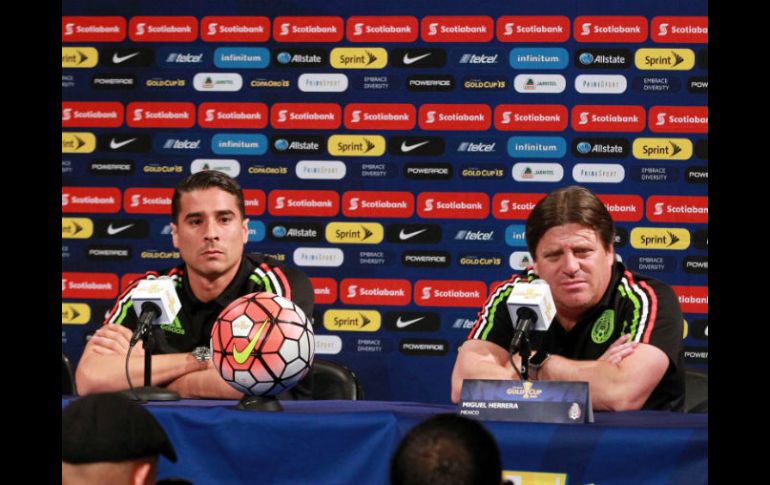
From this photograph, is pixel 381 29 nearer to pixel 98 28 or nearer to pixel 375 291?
pixel 375 291

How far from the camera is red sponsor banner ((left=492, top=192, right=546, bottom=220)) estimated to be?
5711 millimetres

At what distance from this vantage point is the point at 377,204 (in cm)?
580

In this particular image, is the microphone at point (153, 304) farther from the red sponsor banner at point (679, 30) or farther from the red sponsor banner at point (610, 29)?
the red sponsor banner at point (679, 30)

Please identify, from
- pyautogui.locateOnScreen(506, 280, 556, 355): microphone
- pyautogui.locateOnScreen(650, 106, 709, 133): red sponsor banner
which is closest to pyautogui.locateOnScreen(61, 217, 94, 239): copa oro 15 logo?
pyautogui.locateOnScreen(650, 106, 709, 133): red sponsor banner

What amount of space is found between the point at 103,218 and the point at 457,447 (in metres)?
5.06

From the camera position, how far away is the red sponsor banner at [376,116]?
19.1 ft

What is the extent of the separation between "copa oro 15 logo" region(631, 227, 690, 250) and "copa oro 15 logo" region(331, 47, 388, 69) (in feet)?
6.04

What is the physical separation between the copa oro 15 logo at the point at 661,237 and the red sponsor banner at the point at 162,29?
9.72 ft

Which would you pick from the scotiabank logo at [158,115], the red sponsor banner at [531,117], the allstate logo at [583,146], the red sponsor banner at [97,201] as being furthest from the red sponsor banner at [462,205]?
the red sponsor banner at [97,201]

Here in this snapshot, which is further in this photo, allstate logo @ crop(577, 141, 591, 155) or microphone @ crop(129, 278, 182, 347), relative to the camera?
allstate logo @ crop(577, 141, 591, 155)

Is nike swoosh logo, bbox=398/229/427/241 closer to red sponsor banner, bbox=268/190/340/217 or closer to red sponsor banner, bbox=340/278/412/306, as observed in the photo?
red sponsor banner, bbox=340/278/412/306

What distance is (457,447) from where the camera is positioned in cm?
131

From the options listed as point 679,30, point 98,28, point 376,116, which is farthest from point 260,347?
point 98,28

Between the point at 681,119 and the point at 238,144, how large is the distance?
2.66 metres
